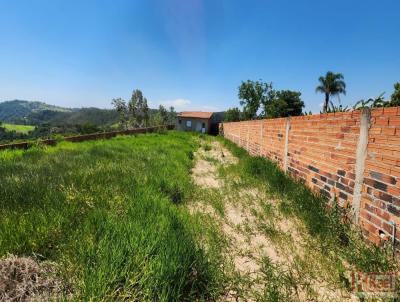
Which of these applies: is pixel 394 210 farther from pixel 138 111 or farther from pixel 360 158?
pixel 138 111

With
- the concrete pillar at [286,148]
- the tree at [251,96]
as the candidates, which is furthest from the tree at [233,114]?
the concrete pillar at [286,148]

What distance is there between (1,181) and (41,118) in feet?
687

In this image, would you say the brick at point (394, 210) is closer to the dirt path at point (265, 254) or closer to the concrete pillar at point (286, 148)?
the dirt path at point (265, 254)

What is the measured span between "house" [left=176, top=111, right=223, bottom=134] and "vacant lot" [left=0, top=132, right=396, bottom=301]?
37.4 meters

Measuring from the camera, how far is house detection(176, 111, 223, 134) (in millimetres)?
41844

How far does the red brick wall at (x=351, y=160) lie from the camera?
218 cm

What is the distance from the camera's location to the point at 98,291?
138cm

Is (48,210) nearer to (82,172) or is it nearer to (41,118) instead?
(82,172)

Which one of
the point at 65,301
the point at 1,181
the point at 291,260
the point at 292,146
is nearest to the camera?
the point at 65,301

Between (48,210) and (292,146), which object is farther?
(292,146)

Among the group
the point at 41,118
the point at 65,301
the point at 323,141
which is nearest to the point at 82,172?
the point at 65,301

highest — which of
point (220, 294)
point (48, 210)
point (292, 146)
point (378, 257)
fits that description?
point (292, 146)

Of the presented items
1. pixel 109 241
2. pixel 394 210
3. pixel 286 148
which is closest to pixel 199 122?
pixel 286 148

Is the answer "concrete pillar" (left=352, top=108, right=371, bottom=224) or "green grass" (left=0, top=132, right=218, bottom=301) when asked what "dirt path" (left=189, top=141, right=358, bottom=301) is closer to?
"green grass" (left=0, top=132, right=218, bottom=301)
